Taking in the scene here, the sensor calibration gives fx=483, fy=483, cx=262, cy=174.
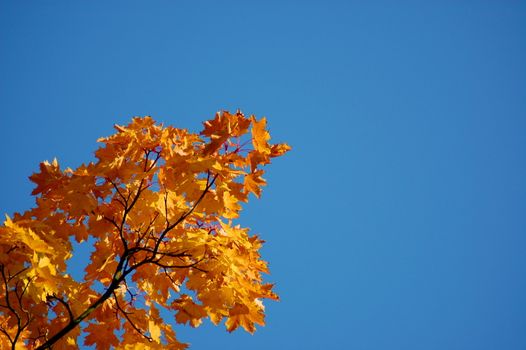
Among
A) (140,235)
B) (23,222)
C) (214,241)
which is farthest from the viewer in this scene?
(140,235)

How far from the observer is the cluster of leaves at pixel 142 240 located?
12.8ft

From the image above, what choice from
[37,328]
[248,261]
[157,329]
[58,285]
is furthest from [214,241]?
[37,328]

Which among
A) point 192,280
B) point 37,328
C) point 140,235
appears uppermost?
point 140,235

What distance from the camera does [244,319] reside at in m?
4.29

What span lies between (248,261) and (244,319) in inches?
20.0

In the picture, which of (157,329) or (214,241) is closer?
(214,241)

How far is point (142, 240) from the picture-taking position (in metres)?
4.59

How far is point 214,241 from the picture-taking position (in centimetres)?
425

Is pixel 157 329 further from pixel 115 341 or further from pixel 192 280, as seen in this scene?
pixel 192 280

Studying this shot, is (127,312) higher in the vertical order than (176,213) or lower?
lower

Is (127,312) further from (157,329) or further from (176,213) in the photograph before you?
(176,213)

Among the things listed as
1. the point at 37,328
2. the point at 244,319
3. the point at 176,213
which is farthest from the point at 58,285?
the point at 244,319

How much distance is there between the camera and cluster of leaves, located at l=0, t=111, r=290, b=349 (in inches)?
154

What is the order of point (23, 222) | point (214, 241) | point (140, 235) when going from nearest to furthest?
point (23, 222), point (214, 241), point (140, 235)
